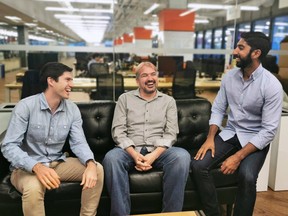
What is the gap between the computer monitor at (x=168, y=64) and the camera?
18.6 ft

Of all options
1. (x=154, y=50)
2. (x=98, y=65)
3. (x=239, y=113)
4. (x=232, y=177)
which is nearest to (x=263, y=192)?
(x=232, y=177)

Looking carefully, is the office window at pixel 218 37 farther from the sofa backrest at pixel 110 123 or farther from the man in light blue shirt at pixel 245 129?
the man in light blue shirt at pixel 245 129

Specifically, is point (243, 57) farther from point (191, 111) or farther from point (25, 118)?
point (25, 118)

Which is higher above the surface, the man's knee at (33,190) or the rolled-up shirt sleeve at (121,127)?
the rolled-up shirt sleeve at (121,127)

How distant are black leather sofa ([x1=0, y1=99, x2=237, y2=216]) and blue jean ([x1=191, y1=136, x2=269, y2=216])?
0.30 ft

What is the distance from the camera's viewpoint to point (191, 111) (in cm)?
288

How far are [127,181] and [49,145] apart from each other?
2.09 feet

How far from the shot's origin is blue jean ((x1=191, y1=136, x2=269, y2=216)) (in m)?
2.17

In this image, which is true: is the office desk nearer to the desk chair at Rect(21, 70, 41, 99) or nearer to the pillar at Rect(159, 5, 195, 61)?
the desk chair at Rect(21, 70, 41, 99)

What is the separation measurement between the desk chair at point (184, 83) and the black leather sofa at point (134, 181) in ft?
6.60

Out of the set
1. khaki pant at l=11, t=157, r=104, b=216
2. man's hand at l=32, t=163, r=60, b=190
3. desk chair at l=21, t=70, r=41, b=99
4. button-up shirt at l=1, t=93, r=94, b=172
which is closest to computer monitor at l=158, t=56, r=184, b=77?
desk chair at l=21, t=70, r=41, b=99

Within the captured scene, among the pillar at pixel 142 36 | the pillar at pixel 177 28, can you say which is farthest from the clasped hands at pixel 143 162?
the pillar at pixel 142 36

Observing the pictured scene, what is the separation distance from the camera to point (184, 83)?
499 centimetres

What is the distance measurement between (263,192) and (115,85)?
2.48m
